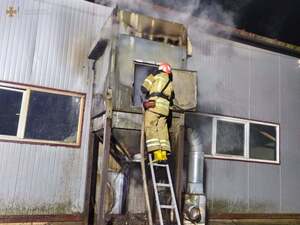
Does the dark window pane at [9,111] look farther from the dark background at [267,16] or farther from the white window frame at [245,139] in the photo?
the dark background at [267,16]

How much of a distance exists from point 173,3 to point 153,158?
13.6 ft

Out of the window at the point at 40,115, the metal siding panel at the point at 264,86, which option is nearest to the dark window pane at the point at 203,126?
the metal siding panel at the point at 264,86

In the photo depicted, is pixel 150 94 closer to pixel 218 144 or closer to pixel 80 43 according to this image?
pixel 80 43

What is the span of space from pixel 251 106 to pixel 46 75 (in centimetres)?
491

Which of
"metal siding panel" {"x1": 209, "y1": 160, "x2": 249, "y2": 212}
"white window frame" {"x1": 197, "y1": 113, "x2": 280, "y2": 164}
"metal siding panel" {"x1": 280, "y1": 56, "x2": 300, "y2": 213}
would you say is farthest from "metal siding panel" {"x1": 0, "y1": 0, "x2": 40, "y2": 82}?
"metal siding panel" {"x1": 280, "y1": 56, "x2": 300, "y2": 213}

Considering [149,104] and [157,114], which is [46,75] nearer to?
[149,104]

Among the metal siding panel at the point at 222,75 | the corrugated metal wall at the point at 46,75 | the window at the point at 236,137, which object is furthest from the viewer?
the metal siding panel at the point at 222,75

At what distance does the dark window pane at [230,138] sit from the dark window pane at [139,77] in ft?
8.30

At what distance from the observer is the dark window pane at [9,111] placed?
225 inches

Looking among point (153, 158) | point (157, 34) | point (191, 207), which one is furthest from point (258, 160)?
point (157, 34)

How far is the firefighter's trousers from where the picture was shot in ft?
17.0

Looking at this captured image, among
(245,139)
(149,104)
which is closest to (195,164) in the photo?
(149,104)

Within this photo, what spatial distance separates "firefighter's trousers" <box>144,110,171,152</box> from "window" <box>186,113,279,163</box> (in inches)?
79.2

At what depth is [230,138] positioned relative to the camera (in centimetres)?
777
